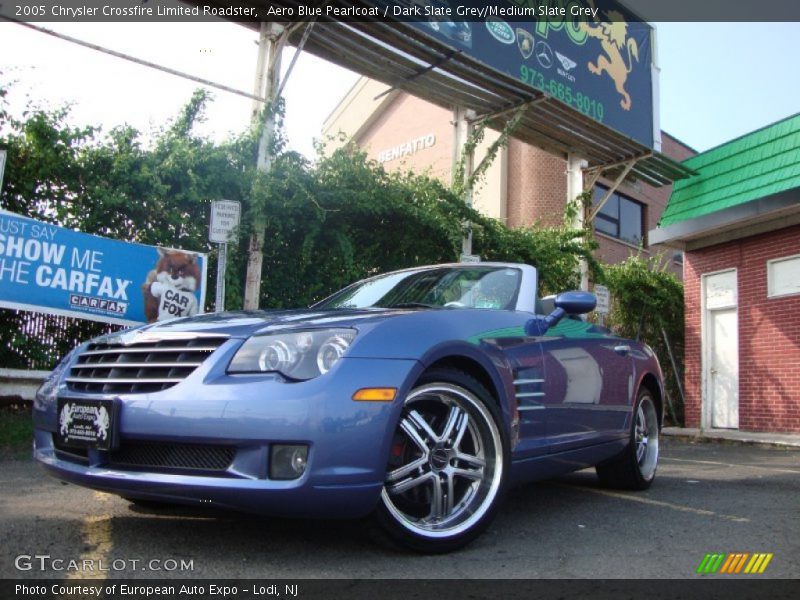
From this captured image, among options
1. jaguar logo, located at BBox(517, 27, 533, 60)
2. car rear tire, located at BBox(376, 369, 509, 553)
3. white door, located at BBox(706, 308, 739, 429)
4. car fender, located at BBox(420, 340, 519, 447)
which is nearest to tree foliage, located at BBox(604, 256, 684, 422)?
white door, located at BBox(706, 308, 739, 429)

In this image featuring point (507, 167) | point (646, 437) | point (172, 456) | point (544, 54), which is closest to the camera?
point (172, 456)

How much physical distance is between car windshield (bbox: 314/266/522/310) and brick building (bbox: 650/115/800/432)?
7.93 m

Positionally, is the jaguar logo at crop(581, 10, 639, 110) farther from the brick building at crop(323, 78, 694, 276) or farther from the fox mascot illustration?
the fox mascot illustration

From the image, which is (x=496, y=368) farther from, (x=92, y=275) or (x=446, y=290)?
(x=92, y=275)

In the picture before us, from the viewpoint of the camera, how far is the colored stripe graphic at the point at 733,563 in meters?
2.86

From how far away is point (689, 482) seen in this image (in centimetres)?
555

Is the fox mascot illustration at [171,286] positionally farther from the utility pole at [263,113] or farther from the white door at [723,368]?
the white door at [723,368]

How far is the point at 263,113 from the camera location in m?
8.87

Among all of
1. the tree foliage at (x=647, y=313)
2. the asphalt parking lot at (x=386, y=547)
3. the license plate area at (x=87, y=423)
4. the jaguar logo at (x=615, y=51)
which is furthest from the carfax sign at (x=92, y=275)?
the jaguar logo at (x=615, y=51)

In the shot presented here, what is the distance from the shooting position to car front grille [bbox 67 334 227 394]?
9.29 ft

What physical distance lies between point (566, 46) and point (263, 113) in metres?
7.92

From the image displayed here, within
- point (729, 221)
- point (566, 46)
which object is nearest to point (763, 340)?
point (729, 221)
